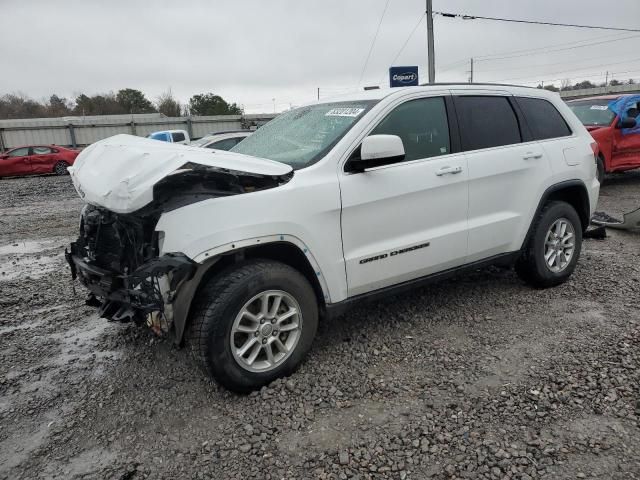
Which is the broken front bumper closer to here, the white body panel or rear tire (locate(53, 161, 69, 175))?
the white body panel

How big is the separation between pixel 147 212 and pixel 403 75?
34.7 feet

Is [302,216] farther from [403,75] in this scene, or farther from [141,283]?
[403,75]

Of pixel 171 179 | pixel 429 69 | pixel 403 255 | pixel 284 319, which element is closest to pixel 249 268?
pixel 284 319

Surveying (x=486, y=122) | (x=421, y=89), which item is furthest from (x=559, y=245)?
(x=421, y=89)

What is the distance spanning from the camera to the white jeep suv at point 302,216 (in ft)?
9.21

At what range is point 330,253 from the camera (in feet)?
10.4

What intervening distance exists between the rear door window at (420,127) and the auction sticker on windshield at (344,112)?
7.6 inches

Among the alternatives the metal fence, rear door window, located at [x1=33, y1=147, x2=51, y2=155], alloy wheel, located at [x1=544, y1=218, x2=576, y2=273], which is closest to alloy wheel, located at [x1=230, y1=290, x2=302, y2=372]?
alloy wheel, located at [x1=544, y1=218, x2=576, y2=273]

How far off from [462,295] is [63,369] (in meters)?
3.39

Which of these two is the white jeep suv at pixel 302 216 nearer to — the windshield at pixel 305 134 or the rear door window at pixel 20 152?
the windshield at pixel 305 134

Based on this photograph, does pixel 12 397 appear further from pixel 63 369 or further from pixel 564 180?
pixel 564 180

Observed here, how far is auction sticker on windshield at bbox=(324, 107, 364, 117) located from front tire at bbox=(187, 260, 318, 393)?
1248 mm

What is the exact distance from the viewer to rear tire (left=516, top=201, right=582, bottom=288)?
432 centimetres

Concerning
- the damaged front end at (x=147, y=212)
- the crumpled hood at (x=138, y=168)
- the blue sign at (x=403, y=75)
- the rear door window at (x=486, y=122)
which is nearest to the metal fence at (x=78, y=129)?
the blue sign at (x=403, y=75)
